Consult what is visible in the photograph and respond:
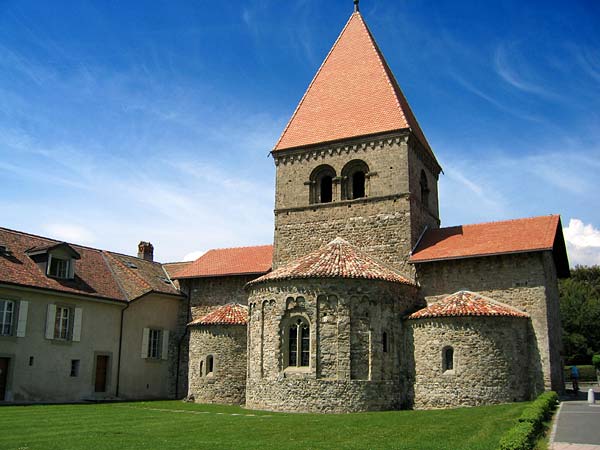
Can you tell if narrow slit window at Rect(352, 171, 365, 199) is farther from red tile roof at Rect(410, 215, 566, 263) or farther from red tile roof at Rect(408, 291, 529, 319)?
red tile roof at Rect(408, 291, 529, 319)

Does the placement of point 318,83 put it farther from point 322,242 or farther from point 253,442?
point 253,442

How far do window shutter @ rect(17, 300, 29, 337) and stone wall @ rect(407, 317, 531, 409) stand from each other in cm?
1723

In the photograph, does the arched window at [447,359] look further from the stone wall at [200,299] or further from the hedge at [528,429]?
the stone wall at [200,299]

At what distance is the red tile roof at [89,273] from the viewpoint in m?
27.4

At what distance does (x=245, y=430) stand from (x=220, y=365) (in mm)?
12584

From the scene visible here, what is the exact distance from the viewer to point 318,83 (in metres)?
33.3

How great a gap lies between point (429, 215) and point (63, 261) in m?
19.0

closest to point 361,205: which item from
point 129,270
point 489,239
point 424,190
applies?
point 424,190

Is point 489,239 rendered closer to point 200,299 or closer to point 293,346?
point 293,346

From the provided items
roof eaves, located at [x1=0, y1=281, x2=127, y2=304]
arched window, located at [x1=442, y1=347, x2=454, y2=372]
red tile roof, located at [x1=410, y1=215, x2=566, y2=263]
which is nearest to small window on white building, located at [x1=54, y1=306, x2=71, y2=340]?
roof eaves, located at [x1=0, y1=281, x2=127, y2=304]

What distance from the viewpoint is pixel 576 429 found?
1484 cm

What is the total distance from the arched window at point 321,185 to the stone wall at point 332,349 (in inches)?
287

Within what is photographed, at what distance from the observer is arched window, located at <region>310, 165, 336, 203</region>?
30.6 metres

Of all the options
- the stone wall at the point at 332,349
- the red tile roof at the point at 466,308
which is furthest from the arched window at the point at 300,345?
the red tile roof at the point at 466,308
